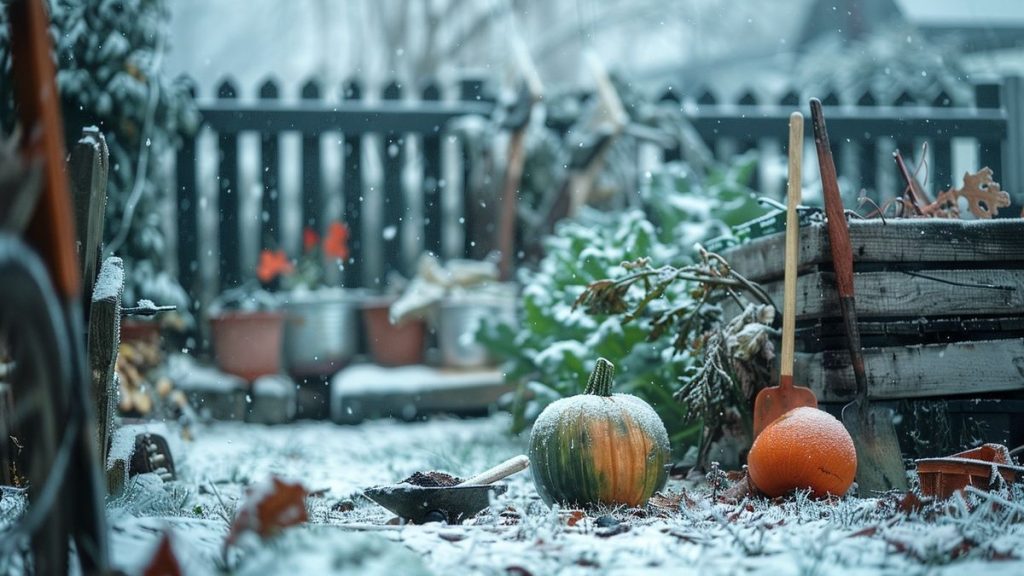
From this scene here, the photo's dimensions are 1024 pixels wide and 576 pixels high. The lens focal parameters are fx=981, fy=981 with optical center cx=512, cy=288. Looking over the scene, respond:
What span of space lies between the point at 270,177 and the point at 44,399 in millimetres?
4179

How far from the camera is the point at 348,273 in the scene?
551cm

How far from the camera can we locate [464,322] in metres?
4.97

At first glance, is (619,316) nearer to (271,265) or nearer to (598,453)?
(598,453)

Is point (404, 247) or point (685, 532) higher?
point (404, 247)

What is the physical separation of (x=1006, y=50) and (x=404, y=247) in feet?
33.3

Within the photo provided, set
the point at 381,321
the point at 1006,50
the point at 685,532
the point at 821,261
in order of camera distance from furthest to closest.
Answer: the point at 1006,50 → the point at 381,321 → the point at 821,261 → the point at 685,532

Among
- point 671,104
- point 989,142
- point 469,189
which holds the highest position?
point 671,104

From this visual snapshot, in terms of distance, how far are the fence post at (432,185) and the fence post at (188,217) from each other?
48.0 inches

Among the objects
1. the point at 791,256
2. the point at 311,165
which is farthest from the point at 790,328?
the point at 311,165

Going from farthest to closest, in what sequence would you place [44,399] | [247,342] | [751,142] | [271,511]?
1. [751,142]
2. [247,342]
3. [271,511]
4. [44,399]

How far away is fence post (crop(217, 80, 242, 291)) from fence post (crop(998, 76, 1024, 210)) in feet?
12.2

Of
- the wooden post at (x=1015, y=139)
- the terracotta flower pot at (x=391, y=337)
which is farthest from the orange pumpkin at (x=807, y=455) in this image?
the terracotta flower pot at (x=391, y=337)

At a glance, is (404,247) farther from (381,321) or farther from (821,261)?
(821,261)

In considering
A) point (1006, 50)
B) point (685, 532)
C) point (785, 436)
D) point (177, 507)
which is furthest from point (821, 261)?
point (1006, 50)
